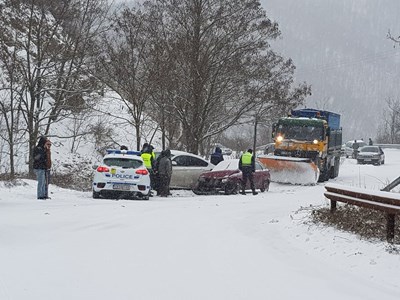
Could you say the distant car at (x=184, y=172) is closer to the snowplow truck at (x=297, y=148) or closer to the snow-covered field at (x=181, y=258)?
the snowplow truck at (x=297, y=148)

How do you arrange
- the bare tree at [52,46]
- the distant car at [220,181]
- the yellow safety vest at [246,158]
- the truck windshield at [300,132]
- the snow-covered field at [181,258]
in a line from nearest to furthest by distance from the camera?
the snow-covered field at [181,258] < the yellow safety vest at [246,158] < the distant car at [220,181] < the bare tree at [52,46] < the truck windshield at [300,132]

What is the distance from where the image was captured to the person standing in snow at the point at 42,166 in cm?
1577

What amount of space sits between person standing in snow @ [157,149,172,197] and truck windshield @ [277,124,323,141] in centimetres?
891

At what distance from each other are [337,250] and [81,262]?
3.77m

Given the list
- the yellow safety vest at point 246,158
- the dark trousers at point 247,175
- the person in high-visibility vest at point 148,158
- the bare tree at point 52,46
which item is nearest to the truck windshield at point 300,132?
the dark trousers at point 247,175

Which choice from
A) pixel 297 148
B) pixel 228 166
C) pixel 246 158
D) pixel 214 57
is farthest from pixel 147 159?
pixel 214 57

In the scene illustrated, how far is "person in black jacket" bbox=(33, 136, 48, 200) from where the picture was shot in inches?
620

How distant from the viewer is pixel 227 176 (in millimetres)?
20703

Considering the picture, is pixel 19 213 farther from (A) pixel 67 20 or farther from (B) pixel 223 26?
(B) pixel 223 26

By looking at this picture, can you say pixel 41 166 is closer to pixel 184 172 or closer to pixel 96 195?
pixel 96 195

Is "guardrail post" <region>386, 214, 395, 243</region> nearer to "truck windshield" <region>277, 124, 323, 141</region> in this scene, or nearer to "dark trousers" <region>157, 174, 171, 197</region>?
"dark trousers" <region>157, 174, 171, 197</region>

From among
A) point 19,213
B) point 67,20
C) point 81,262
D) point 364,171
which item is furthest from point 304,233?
point 364,171

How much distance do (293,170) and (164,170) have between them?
27.4ft

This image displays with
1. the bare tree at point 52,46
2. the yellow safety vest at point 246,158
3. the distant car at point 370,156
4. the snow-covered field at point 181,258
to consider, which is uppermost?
the bare tree at point 52,46
